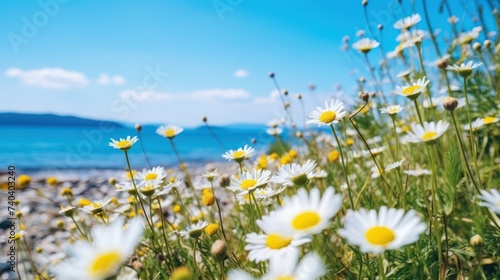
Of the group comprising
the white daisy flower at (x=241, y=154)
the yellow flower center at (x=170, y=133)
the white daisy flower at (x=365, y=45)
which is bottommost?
the white daisy flower at (x=241, y=154)

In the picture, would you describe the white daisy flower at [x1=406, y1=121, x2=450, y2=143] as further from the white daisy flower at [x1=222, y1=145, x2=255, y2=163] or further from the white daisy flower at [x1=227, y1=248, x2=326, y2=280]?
the white daisy flower at [x1=222, y1=145, x2=255, y2=163]

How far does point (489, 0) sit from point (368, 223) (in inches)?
93.7

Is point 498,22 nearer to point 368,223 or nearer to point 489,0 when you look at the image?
point 489,0

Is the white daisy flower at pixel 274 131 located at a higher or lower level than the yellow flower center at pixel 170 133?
lower

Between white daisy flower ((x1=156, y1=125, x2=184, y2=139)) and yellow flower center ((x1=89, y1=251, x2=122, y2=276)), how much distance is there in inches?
47.3

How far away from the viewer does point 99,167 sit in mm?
13523

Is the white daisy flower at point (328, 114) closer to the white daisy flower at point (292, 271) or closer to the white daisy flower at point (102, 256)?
the white daisy flower at point (292, 271)

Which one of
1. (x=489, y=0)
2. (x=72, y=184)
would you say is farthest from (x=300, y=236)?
(x=72, y=184)

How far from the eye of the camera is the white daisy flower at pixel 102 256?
0.58 metres

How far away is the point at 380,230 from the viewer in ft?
2.10

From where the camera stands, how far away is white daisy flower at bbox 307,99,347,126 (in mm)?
1179

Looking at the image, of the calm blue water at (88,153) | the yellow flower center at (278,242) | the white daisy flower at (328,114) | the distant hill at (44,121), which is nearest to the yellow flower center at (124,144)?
the calm blue water at (88,153)

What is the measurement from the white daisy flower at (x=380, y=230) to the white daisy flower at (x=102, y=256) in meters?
0.32

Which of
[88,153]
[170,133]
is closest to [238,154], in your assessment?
[170,133]
